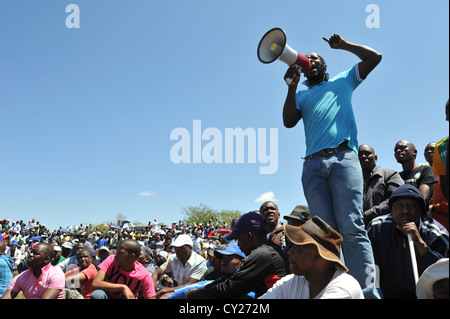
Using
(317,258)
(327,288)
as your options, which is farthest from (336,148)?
(327,288)

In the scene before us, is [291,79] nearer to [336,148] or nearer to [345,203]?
[336,148]

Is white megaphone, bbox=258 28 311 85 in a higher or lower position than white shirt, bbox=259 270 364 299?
higher

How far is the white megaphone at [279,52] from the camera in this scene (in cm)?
326

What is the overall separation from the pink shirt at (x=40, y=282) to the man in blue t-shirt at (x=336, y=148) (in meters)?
3.60

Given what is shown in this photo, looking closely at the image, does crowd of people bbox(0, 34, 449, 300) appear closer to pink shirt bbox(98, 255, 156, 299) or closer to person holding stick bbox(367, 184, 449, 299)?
person holding stick bbox(367, 184, 449, 299)

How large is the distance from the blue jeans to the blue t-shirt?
135 millimetres

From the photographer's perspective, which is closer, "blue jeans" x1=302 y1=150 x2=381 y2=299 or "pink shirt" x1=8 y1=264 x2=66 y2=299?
"blue jeans" x1=302 y1=150 x2=381 y2=299

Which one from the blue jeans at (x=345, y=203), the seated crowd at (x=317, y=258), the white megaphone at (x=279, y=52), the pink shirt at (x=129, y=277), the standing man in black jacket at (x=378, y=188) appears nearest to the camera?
the seated crowd at (x=317, y=258)

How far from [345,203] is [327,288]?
842mm

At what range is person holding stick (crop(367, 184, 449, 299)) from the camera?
2.84m

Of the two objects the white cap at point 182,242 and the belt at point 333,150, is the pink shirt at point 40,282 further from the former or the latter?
the belt at point 333,150

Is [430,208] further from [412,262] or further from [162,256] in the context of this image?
[162,256]

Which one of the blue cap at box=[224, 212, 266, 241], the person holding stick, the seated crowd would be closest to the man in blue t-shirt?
the seated crowd

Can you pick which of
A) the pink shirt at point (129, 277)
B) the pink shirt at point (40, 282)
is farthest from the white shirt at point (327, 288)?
the pink shirt at point (40, 282)
